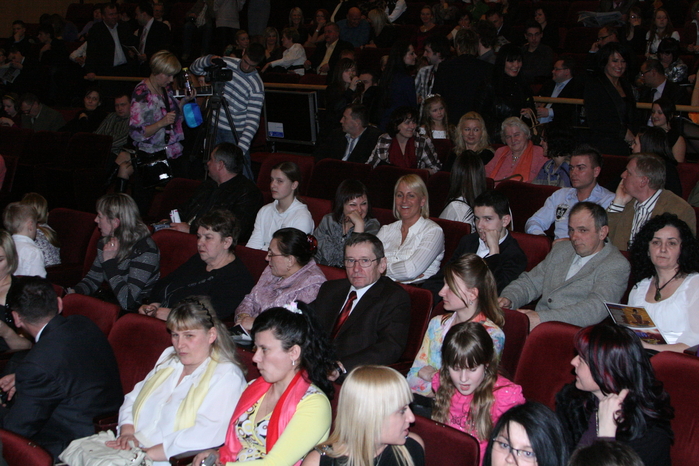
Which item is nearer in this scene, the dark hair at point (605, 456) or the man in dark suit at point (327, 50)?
the dark hair at point (605, 456)

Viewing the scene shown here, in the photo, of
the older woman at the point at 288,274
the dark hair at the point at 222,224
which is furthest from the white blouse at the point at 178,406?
the dark hair at the point at 222,224

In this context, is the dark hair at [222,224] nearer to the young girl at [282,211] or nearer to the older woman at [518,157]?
the young girl at [282,211]

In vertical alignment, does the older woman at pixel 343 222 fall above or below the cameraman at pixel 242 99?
below

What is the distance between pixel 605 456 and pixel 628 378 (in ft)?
1.91

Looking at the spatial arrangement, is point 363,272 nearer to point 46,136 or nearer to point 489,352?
point 489,352

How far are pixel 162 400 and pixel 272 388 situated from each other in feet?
1.70

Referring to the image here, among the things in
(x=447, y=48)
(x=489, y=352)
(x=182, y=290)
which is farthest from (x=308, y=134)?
(x=489, y=352)

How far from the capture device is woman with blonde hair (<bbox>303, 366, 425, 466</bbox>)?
6.14ft

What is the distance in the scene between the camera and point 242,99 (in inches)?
213

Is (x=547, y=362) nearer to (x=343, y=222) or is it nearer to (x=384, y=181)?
(x=343, y=222)

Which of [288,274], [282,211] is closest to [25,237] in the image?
[282,211]

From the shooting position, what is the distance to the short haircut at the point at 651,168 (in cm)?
356

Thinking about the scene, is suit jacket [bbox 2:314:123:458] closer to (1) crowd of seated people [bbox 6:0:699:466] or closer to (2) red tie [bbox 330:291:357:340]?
(1) crowd of seated people [bbox 6:0:699:466]

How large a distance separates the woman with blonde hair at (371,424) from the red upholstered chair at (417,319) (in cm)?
104
